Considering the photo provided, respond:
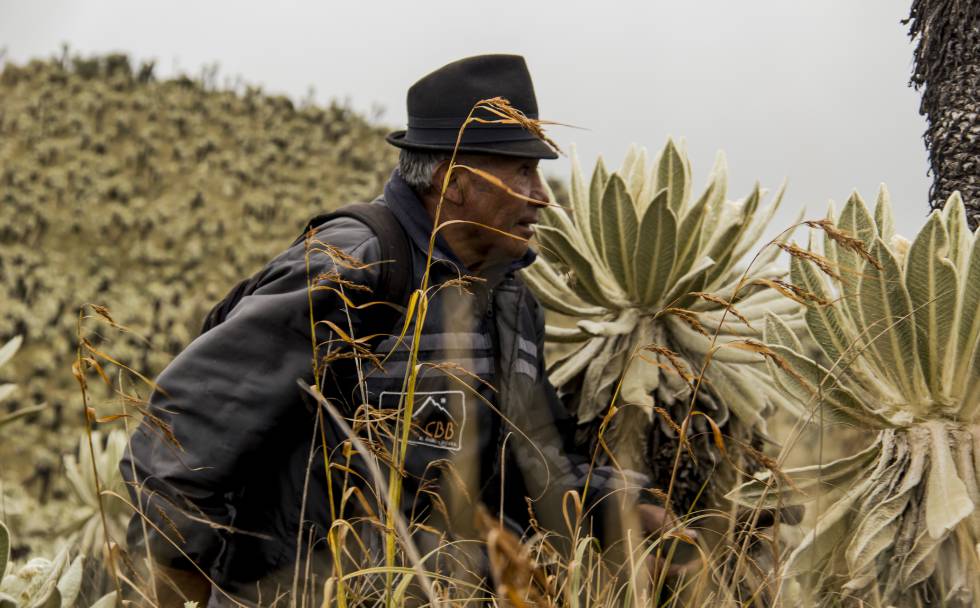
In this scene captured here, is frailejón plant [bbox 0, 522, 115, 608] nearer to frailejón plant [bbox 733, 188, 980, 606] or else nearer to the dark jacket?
the dark jacket

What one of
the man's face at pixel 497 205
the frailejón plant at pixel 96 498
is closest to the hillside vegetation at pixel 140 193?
the frailejón plant at pixel 96 498

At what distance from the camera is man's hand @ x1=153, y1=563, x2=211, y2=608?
7.86 ft

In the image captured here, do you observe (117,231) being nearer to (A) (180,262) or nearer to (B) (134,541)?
(A) (180,262)

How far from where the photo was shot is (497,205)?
2.81m

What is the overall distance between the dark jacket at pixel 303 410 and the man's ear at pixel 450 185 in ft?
0.28

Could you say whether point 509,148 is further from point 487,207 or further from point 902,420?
point 902,420

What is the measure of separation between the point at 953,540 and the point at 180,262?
2219cm

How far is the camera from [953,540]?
210 centimetres

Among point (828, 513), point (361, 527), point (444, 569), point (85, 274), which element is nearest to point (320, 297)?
point (361, 527)

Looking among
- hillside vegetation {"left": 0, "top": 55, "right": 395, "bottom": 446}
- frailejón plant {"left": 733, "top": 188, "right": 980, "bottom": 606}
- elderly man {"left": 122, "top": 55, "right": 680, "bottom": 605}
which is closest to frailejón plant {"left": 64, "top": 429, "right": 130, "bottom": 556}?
elderly man {"left": 122, "top": 55, "right": 680, "bottom": 605}

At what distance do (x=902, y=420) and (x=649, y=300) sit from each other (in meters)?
0.95

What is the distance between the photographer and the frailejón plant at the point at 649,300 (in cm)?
291

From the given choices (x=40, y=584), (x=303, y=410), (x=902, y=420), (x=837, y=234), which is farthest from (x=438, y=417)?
(x=837, y=234)

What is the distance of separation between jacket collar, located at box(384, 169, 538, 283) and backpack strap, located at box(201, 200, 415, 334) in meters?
0.04
